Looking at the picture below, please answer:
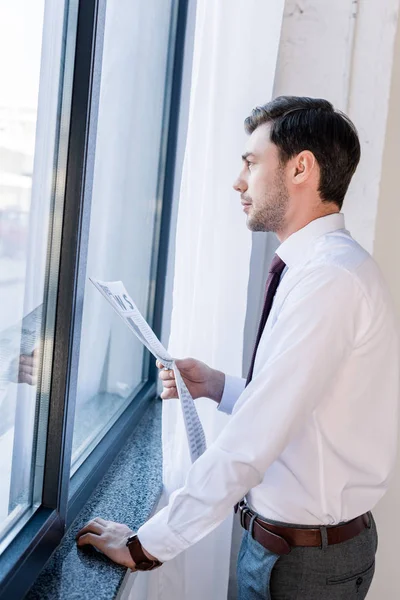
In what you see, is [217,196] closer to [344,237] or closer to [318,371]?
[344,237]

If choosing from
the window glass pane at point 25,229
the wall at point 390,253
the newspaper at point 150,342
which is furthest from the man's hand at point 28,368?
the wall at point 390,253

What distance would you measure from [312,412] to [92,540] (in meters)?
0.45

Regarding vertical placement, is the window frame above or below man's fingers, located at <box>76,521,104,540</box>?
above

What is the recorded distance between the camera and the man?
1.14m

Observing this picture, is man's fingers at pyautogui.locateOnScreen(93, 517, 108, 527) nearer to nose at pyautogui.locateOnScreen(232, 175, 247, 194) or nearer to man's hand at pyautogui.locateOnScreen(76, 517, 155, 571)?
man's hand at pyautogui.locateOnScreen(76, 517, 155, 571)

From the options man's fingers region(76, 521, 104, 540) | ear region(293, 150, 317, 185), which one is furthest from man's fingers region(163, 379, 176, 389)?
ear region(293, 150, 317, 185)

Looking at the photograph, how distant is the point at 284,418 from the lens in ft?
3.72

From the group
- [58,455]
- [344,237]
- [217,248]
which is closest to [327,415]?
[344,237]

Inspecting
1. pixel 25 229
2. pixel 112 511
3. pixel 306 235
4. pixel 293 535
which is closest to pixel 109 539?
pixel 112 511

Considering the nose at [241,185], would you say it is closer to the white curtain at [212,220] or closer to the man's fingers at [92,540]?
the white curtain at [212,220]

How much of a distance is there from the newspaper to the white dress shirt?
0.51 feet

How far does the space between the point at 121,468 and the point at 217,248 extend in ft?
1.89

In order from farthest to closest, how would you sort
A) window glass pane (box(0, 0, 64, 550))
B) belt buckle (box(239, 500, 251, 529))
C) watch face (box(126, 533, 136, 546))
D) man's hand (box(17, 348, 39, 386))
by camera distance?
belt buckle (box(239, 500, 251, 529)) → watch face (box(126, 533, 136, 546)) → man's hand (box(17, 348, 39, 386)) → window glass pane (box(0, 0, 64, 550))

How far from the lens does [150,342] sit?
133cm
